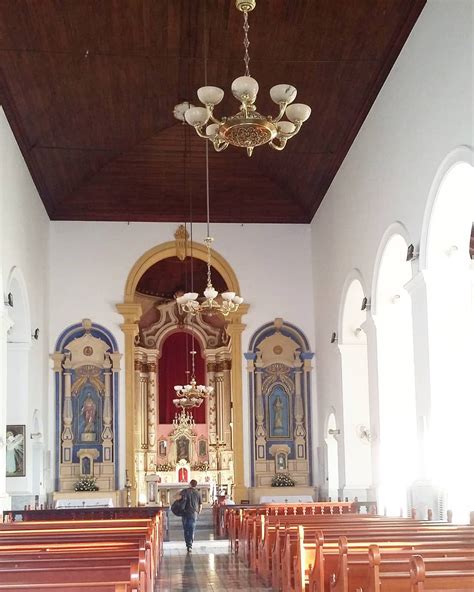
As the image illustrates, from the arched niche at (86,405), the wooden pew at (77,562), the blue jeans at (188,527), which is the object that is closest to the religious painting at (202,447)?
the arched niche at (86,405)

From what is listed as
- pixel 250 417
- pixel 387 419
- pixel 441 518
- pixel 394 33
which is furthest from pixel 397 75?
pixel 250 417

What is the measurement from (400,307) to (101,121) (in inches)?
229

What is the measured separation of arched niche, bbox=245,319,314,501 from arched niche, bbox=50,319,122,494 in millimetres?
2738

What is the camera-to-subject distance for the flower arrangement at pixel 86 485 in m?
16.6

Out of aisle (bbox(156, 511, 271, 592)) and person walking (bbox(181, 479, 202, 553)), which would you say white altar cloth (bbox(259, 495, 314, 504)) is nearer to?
aisle (bbox(156, 511, 271, 592))

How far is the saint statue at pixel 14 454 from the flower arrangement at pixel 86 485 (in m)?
2.22

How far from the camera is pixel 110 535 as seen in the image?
307 inches

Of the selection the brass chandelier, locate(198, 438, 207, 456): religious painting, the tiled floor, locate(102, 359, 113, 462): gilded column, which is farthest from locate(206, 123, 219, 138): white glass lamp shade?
locate(198, 438, 207, 456): religious painting

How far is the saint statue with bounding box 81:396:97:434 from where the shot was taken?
56.3 feet

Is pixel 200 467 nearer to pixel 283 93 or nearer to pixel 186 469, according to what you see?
pixel 186 469

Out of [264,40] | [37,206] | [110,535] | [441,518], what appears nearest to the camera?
[110,535]

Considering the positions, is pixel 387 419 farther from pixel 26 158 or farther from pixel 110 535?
pixel 26 158

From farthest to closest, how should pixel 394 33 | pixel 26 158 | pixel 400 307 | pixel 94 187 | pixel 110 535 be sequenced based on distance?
pixel 94 187
pixel 26 158
pixel 400 307
pixel 394 33
pixel 110 535

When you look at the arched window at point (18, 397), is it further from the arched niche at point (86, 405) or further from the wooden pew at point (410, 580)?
the wooden pew at point (410, 580)
